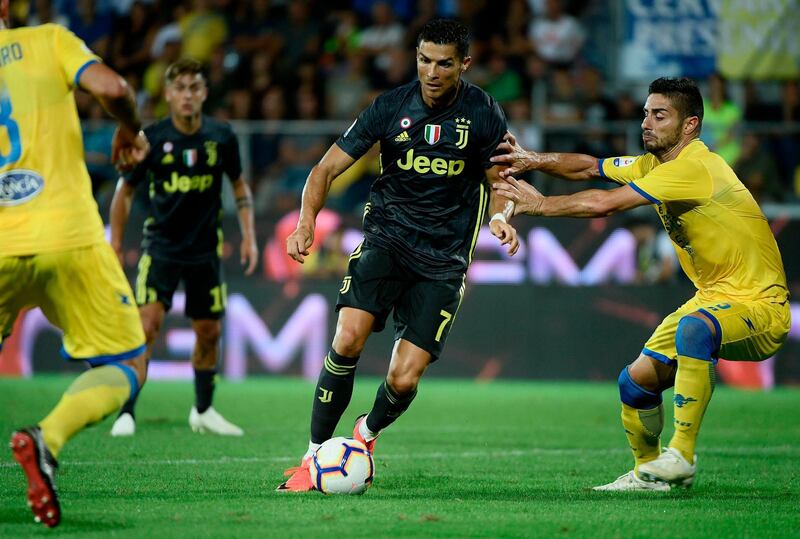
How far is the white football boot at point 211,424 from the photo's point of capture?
9.88 meters

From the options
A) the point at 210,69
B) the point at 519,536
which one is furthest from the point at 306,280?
the point at 519,536

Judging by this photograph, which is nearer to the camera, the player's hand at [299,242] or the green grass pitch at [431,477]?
the green grass pitch at [431,477]

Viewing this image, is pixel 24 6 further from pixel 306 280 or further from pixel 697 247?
pixel 697 247

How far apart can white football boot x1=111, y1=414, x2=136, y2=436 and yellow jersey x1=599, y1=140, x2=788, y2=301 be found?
15.3 feet

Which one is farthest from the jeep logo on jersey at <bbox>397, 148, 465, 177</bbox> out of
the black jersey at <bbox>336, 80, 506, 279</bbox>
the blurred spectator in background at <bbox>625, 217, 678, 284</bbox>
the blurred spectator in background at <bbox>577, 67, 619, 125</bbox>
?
the blurred spectator in background at <bbox>577, 67, 619, 125</bbox>

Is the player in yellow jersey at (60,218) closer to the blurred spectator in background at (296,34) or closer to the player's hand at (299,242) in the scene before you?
the player's hand at (299,242)

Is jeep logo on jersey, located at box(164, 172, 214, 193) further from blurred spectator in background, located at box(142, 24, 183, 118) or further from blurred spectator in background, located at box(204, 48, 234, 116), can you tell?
blurred spectator in background, located at box(142, 24, 183, 118)

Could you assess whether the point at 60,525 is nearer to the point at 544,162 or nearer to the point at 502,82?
the point at 544,162

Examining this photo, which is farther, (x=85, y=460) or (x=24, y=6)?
(x=24, y=6)

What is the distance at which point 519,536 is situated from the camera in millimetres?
5242

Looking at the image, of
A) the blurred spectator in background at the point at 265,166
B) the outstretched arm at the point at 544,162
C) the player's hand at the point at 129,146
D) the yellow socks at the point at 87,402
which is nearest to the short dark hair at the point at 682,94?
the outstretched arm at the point at 544,162

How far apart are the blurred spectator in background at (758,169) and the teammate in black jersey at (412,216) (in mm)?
8727

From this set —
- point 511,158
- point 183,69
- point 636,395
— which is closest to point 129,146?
point 511,158

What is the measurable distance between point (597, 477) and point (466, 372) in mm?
7635
